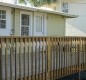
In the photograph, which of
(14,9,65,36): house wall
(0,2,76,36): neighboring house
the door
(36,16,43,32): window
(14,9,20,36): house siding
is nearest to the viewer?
(0,2,76,36): neighboring house

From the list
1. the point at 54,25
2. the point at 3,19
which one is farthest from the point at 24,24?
the point at 54,25

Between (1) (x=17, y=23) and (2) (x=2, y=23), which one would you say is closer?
(2) (x=2, y=23)

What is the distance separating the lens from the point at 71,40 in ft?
33.9

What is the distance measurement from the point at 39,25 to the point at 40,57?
8.35m

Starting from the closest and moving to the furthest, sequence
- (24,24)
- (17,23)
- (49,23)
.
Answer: (17,23) < (24,24) < (49,23)

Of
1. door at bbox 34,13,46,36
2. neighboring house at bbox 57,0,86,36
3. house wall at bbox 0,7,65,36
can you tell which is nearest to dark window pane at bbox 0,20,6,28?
house wall at bbox 0,7,65,36

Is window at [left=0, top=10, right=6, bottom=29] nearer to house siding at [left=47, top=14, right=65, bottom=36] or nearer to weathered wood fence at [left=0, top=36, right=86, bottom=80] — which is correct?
house siding at [left=47, top=14, right=65, bottom=36]

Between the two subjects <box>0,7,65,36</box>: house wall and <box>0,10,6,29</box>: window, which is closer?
<box>0,10,6,29</box>: window

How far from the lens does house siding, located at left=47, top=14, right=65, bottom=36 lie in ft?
58.0

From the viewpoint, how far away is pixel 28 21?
1584cm

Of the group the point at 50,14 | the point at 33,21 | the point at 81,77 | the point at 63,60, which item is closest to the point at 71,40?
the point at 63,60

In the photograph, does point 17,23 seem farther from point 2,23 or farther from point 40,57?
point 40,57

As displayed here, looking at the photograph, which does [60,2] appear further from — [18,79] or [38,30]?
[18,79]

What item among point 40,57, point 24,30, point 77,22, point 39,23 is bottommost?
point 40,57
